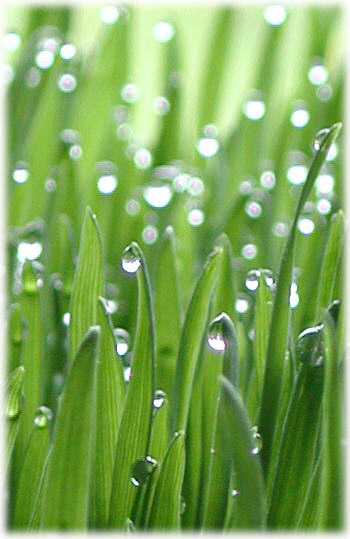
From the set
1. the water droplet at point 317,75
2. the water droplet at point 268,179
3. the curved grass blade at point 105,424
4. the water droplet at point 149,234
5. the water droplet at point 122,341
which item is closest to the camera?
the curved grass blade at point 105,424

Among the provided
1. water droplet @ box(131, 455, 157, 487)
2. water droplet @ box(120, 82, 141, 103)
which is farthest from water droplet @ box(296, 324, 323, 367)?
water droplet @ box(120, 82, 141, 103)

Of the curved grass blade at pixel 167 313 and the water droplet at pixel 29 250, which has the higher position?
the water droplet at pixel 29 250

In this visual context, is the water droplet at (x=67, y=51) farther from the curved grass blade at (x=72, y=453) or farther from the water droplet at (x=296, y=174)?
the curved grass blade at (x=72, y=453)

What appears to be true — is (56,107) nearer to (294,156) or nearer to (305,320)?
(294,156)

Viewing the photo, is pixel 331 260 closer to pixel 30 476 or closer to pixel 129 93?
pixel 30 476

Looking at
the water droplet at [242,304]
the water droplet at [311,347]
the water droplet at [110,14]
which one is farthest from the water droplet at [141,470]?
the water droplet at [110,14]

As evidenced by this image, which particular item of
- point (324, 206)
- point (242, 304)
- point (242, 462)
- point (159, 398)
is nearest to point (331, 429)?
point (242, 462)
